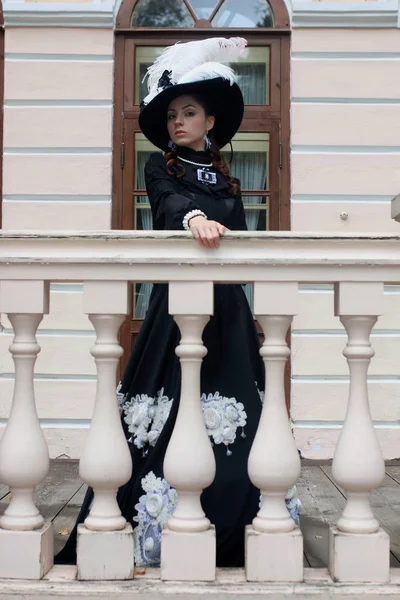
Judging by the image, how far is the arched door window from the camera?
4.92 metres

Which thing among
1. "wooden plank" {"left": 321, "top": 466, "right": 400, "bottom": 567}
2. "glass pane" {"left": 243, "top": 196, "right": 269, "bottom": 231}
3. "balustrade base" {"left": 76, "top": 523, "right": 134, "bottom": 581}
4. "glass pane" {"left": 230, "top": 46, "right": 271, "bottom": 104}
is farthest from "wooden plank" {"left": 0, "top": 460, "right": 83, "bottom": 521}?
"glass pane" {"left": 230, "top": 46, "right": 271, "bottom": 104}

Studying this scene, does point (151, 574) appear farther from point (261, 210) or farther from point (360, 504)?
point (261, 210)

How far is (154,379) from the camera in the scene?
2070 mm

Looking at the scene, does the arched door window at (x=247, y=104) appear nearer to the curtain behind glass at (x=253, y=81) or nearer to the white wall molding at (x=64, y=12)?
the curtain behind glass at (x=253, y=81)

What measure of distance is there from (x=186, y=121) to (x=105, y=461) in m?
1.14

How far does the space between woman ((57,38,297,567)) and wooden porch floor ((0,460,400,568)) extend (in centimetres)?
45

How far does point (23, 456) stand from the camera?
163 cm

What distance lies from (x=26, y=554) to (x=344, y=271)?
3.33 feet

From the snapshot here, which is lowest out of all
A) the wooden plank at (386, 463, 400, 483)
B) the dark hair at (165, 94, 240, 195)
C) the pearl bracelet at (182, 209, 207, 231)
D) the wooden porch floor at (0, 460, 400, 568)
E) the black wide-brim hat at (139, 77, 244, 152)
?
the wooden plank at (386, 463, 400, 483)

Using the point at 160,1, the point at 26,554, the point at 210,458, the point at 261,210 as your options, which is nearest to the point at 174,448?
the point at 210,458

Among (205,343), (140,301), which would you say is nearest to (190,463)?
(205,343)

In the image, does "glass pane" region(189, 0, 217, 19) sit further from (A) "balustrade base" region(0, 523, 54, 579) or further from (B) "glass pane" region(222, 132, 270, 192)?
(A) "balustrade base" region(0, 523, 54, 579)

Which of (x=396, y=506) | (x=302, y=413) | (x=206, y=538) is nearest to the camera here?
(x=206, y=538)

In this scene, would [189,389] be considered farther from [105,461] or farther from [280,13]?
[280,13]
